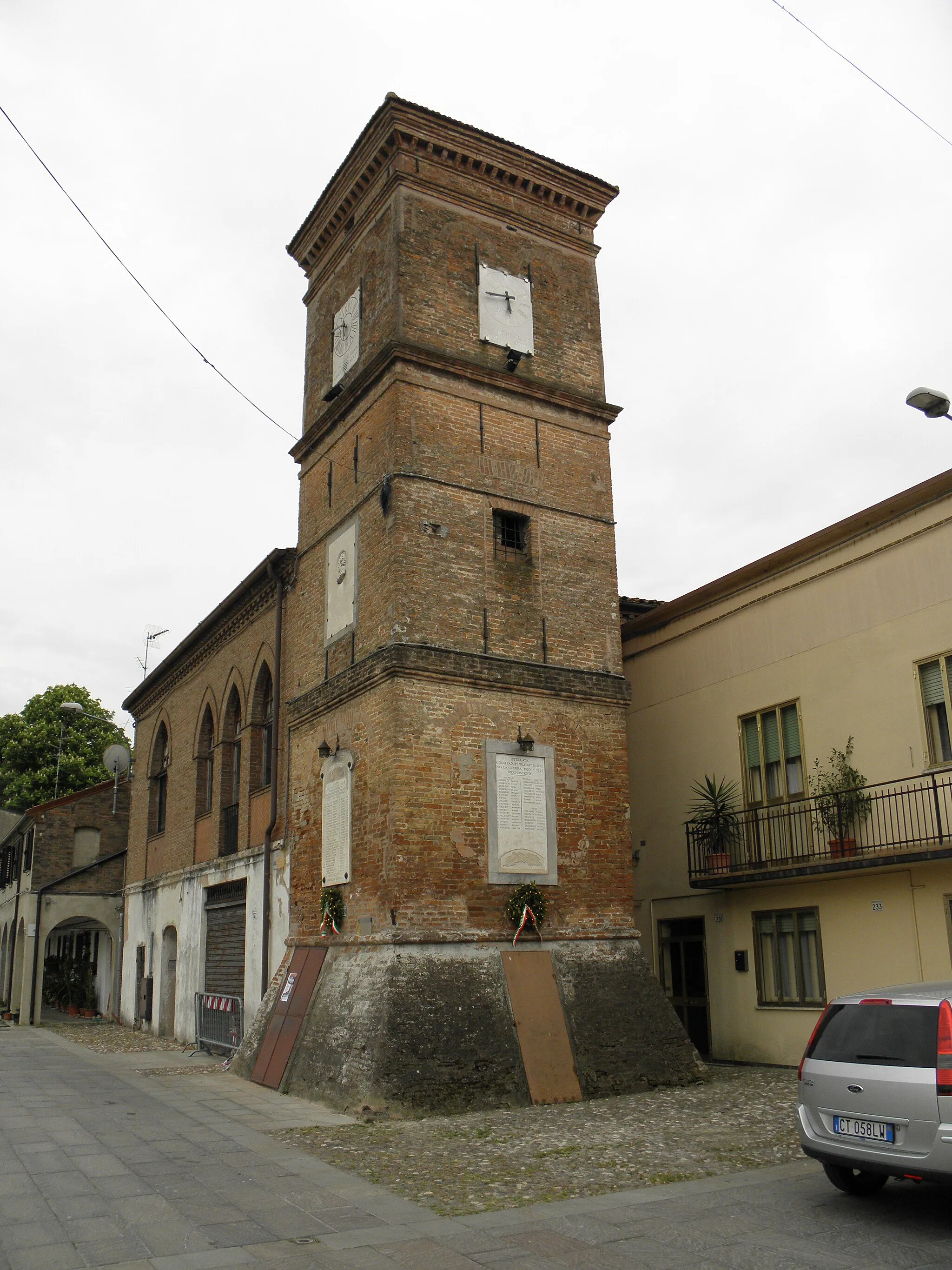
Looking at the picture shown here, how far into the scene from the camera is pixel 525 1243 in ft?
21.9

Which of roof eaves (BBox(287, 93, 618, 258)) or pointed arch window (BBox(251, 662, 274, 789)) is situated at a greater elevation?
roof eaves (BBox(287, 93, 618, 258))

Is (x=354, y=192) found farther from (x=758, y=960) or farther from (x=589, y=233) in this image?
(x=758, y=960)

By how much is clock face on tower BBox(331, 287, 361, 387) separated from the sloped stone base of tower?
28.5 ft

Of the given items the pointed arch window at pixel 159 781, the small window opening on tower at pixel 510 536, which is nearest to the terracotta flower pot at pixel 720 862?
the small window opening on tower at pixel 510 536

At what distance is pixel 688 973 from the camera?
54.7 feet

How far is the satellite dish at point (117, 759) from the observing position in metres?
29.0

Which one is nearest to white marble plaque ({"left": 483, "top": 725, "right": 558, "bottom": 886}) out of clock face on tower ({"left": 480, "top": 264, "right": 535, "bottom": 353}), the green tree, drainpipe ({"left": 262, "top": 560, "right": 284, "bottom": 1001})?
drainpipe ({"left": 262, "top": 560, "right": 284, "bottom": 1001})

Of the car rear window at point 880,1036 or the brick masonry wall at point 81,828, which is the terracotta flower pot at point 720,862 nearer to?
the car rear window at point 880,1036

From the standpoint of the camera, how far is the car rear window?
6.79 m

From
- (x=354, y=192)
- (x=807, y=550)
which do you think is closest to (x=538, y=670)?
(x=807, y=550)

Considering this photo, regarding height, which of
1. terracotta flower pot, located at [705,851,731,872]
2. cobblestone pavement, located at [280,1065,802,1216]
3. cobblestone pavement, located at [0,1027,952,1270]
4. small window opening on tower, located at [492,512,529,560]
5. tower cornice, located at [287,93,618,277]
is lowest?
cobblestone pavement, located at [280,1065,802,1216]

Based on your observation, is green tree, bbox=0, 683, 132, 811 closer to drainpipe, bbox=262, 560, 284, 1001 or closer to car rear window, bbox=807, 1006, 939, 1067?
drainpipe, bbox=262, 560, 284, 1001

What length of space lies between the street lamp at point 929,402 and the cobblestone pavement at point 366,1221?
6.67m

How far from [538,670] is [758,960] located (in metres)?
5.25
